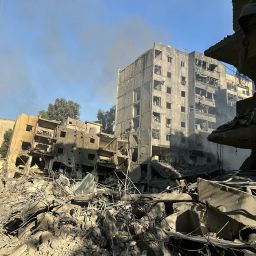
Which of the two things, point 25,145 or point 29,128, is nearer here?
point 25,145

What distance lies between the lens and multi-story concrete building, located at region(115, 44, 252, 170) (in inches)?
2410

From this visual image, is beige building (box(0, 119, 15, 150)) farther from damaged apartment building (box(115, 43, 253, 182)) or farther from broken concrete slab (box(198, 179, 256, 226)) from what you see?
broken concrete slab (box(198, 179, 256, 226))

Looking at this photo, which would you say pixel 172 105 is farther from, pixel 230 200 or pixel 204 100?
pixel 230 200

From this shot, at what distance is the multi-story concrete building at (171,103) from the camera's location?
201 feet

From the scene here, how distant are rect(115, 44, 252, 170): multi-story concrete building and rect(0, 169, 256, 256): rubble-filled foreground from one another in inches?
1923

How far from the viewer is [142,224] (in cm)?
779

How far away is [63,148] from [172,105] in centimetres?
2448

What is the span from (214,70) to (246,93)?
13.5m

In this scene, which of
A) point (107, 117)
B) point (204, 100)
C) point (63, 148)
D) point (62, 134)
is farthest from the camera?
point (107, 117)

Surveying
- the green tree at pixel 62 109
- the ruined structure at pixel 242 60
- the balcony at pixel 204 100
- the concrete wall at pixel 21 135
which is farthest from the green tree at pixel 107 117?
the ruined structure at pixel 242 60

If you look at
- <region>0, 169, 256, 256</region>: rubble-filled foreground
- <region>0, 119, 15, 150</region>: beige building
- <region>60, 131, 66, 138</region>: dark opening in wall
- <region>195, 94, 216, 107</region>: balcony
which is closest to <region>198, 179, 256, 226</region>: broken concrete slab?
<region>0, 169, 256, 256</region>: rubble-filled foreground

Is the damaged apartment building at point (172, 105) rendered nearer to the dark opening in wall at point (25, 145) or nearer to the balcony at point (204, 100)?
the balcony at point (204, 100)

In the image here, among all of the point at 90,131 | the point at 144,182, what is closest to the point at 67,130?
the point at 90,131

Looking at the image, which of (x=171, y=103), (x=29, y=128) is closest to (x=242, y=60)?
(x=29, y=128)
